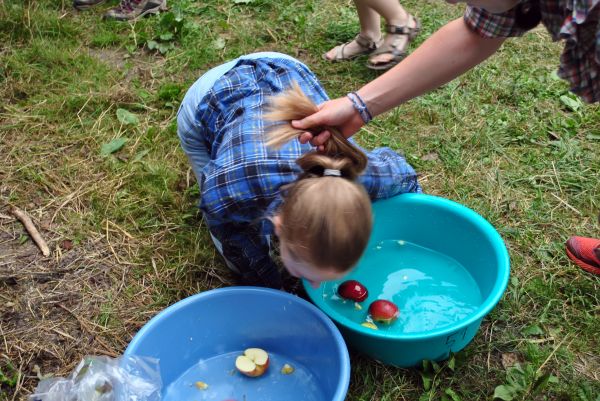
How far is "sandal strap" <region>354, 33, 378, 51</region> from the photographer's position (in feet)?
10.1

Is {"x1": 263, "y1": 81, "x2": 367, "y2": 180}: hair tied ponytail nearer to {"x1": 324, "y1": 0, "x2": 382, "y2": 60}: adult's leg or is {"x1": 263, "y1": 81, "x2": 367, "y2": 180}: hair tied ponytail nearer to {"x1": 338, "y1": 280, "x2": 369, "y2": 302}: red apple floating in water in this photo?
{"x1": 338, "y1": 280, "x2": 369, "y2": 302}: red apple floating in water

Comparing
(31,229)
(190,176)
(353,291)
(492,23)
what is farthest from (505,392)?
(31,229)

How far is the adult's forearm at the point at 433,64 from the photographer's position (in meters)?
1.57

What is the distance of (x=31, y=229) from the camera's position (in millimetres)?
2227

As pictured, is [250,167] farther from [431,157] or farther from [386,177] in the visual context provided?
[431,157]

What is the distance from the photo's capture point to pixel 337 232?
1.47 meters

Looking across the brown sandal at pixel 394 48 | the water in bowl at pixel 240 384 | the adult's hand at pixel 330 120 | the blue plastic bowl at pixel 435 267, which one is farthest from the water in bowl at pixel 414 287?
the brown sandal at pixel 394 48

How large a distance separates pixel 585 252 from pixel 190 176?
1.49 m

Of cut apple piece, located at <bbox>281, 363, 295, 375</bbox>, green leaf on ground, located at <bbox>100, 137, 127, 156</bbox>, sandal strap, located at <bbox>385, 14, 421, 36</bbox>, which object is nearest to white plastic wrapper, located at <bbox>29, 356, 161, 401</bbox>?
cut apple piece, located at <bbox>281, 363, 295, 375</bbox>

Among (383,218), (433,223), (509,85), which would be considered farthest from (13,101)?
(509,85)

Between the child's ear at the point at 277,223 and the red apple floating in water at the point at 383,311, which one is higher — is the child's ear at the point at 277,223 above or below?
above

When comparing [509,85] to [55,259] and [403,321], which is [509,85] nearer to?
[403,321]

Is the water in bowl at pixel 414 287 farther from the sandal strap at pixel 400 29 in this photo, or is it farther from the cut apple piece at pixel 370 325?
the sandal strap at pixel 400 29

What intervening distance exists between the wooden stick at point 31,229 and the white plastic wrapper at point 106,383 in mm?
635
